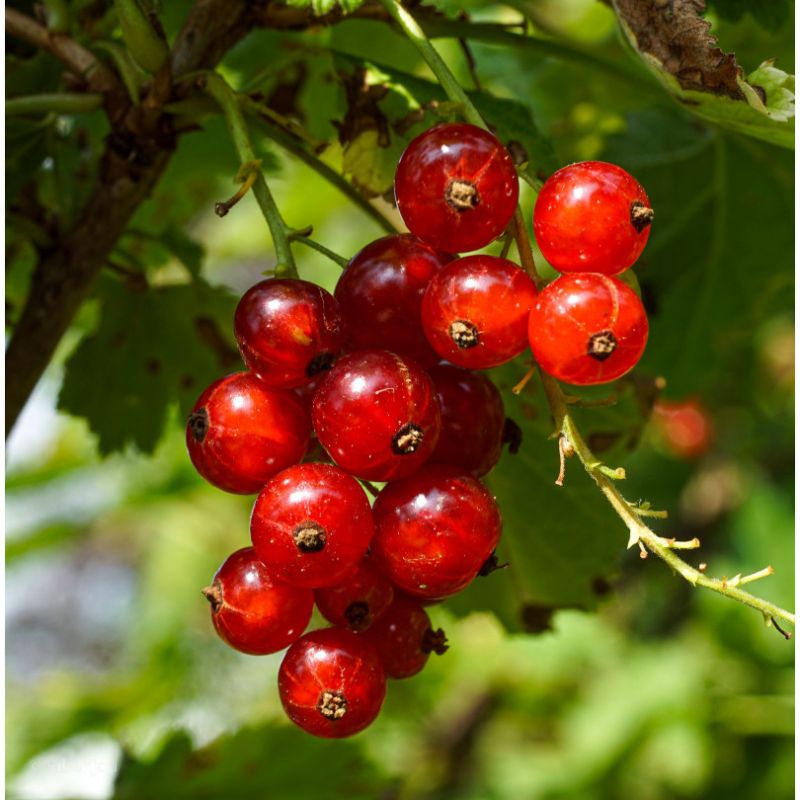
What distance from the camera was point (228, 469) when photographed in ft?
2.58

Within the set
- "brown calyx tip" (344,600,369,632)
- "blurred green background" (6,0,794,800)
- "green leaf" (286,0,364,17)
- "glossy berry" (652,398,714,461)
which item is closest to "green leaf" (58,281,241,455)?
"blurred green background" (6,0,794,800)

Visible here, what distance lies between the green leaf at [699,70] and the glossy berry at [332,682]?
1.60 ft

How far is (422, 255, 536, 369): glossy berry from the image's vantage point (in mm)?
724

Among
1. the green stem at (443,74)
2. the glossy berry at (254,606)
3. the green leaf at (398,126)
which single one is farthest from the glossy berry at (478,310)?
the green leaf at (398,126)

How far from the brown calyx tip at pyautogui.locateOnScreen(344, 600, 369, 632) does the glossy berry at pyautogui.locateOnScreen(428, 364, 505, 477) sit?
116 mm

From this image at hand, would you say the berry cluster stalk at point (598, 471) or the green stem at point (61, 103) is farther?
the green stem at point (61, 103)

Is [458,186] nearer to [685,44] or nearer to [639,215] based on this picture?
[639,215]

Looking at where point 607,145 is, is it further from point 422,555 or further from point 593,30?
point 422,555

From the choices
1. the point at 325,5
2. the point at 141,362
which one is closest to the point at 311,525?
the point at 325,5

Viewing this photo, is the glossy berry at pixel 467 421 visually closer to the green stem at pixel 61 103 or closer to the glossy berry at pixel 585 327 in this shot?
the glossy berry at pixel 585 327

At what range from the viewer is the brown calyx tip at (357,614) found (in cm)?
78

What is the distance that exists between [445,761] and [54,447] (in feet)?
4.66

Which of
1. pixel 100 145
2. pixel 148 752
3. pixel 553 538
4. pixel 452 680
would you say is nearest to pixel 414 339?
pixel 553 538

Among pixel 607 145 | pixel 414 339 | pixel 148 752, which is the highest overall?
pixel 414 339
